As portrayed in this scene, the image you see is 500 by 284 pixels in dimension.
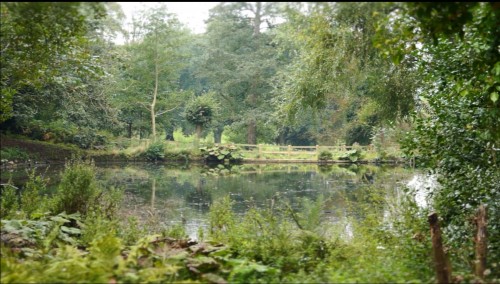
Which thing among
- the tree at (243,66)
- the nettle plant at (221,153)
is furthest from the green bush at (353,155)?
the nettle plant at (221,153)

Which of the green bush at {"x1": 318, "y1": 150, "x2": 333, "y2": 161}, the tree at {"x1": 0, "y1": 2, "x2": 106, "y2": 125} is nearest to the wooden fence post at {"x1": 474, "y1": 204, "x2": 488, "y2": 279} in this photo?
the tree at {"x1": 0, "y1": 2, "x2": 106, "y2": 125}

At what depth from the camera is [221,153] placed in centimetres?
2966

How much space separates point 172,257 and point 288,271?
109 cm

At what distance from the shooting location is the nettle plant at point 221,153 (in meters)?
29.7

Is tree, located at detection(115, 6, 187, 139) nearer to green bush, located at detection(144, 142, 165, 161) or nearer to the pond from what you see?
green bush, located at detection(144, 142, 165, 161)

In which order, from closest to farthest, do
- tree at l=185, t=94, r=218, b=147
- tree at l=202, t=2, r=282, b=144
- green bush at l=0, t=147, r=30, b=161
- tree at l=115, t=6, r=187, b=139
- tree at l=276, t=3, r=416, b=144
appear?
tree at l=276, t=3, r=416, b=144 → green bush at l=0, t=147, r=30, b=161 → tree at l=185, t=94, r=218, b=147 → tree at l=202, t=2, r=282, b=144 → tree at l=115, t=6, r=187, b=139

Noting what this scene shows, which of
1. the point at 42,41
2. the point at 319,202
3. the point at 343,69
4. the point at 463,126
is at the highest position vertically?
the point at 343,69

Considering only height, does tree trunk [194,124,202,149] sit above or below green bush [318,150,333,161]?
above

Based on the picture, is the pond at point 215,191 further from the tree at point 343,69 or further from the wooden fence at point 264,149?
the wooden fence at point 264,149

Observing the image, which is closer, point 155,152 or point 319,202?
point 319,202

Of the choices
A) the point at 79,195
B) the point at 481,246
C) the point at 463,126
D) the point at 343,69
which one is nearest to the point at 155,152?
the point at 343,69

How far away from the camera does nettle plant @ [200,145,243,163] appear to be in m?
29.7

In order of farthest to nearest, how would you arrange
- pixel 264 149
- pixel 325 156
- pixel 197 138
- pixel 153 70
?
pixel 153 70 < pixel 264 149 < pixel 325 156 < pixel 197 138

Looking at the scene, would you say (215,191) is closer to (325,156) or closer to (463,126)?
(463,126)
